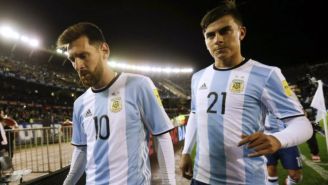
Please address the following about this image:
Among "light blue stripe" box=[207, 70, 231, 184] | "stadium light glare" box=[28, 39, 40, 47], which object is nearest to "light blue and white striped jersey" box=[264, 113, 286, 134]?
"light blue stripe" box=[207, 70, 231, 184]

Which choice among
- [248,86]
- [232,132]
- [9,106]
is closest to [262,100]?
[248,86]

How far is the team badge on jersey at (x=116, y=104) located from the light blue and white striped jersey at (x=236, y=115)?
25.2 inches

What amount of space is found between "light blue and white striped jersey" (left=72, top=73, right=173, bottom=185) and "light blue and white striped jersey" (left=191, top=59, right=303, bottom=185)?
36cm

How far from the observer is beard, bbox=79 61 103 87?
7.75ft

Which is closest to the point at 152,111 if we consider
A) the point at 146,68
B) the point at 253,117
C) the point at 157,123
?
the point at 157,123

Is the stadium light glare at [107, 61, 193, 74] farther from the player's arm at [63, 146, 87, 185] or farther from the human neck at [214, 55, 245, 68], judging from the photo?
the human neck at [214, 55, 245, 68]

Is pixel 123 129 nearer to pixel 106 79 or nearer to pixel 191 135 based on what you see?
pixel 106 79

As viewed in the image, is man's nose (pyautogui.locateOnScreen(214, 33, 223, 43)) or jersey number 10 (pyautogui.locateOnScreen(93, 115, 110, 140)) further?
man's nose (pyautogui.locateOnScreen(214, 33, 223, 43))

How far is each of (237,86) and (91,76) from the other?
1073 mm

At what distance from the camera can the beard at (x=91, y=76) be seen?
2361 millimetres

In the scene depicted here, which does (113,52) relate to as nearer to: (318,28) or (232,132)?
(318,28)

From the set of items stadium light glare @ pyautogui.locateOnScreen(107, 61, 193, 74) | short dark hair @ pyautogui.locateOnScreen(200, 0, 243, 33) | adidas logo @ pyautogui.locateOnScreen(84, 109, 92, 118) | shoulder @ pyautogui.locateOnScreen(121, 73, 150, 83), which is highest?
stadium light glare @ pyautogui.locateOnScreen(107, 61, 193, 74)

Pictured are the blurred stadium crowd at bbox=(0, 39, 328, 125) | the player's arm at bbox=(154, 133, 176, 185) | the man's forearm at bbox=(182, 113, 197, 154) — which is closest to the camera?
the player's arm at bbox=(154, 133, 176, 185)

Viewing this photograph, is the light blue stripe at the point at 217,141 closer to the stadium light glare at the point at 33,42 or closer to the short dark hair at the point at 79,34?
the short dark hair at the point at 79,34
